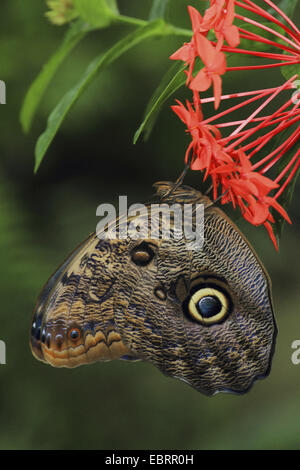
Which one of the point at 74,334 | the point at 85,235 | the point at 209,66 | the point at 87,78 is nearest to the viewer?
the point at 209,66

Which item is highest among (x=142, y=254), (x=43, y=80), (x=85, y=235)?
(x=85, y=235)

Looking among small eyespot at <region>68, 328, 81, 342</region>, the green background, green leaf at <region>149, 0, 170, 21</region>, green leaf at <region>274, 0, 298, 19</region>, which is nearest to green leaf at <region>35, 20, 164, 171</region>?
green leaf at <region>149, 0, 170, 21</region>

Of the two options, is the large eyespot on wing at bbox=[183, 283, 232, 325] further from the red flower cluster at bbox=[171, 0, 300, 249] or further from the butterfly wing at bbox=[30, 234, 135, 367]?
the red flower cluster at bbox=[171, 0, 300, 249]

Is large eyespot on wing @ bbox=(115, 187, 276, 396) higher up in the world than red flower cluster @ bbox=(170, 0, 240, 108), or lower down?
lower down

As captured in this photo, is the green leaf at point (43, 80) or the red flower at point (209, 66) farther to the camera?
the green leaf at point (43, 80)

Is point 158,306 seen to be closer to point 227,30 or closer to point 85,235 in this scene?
point 227,30

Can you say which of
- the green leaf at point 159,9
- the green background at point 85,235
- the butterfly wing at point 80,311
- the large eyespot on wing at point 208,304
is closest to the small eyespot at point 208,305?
the large eyespot on wing at point 208,304

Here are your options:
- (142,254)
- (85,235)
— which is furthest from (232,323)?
(85,235)

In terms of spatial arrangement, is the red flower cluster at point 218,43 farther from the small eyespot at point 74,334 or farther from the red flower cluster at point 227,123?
Answer: the small eyespot at point 74,334
